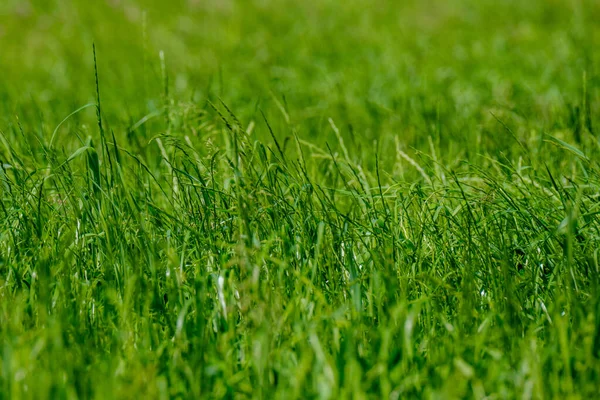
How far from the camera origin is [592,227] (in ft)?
7.34

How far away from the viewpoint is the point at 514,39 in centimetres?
596

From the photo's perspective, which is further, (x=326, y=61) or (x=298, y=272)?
(x=326, y=61)

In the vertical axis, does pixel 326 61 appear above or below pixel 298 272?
below

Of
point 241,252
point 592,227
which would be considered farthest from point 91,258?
point 592,227

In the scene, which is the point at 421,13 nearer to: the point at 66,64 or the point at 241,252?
the point at 66,64

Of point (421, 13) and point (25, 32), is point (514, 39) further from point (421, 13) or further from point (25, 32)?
point (25, 32)

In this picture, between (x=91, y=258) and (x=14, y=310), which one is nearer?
(x=14, y=310)

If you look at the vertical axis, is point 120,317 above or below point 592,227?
above

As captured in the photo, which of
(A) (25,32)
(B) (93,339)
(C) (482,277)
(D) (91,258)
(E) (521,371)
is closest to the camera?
(E) (521,371)

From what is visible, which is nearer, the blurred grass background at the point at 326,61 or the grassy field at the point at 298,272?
the grassy field at the point at 298,272

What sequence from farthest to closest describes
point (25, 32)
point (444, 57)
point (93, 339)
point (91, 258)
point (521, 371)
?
1. point (25, 32)
2. point (444, 57)
3. point (91, 258)
4. point (93, 339)
5. point (521, 371)

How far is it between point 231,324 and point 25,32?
6154 mm

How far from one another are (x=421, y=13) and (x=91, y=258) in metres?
5.93

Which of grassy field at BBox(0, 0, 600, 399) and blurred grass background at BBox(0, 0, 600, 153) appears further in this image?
blurred grass background at BBox(0, 0, 600, 153)
